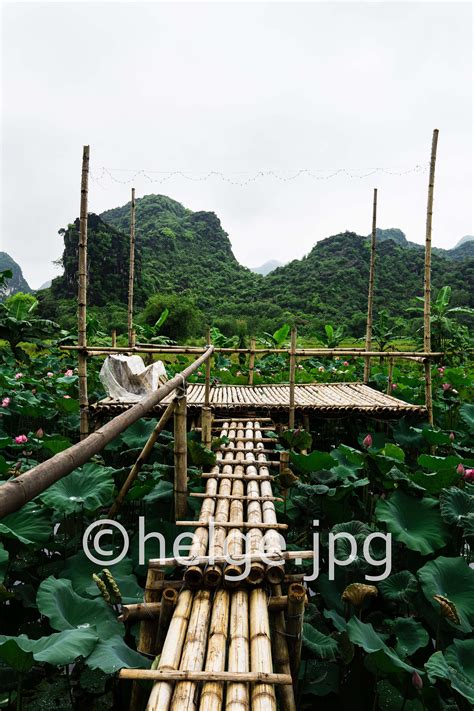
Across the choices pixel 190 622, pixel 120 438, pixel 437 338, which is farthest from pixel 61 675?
pixel 437 338

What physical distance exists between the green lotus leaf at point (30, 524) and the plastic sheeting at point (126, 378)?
9.54 ft

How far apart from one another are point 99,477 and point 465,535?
2.07 metres

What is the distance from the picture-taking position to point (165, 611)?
6.00 feet

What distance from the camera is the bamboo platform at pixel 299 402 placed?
5.30m

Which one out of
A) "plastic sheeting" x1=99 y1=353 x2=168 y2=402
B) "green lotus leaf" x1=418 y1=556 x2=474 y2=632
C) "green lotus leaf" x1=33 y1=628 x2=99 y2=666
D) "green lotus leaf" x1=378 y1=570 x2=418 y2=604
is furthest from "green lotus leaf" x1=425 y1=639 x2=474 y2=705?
"plastic sheeting" x1=99 y1=353 x2=168 y2=402

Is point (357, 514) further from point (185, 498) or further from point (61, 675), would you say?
point (61, 675)

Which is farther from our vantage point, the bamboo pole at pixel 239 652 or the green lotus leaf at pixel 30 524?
the green lotus leaf at pixel 30 524

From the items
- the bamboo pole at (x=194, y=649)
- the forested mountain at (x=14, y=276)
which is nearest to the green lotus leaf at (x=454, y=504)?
the bamboo pole at (x=194, y=649)

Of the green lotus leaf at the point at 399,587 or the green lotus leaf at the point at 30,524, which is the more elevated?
the green lotus leaf at the point at 30,524

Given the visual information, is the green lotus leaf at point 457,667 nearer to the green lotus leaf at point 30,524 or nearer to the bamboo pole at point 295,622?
the bamboo pole at point 295,622

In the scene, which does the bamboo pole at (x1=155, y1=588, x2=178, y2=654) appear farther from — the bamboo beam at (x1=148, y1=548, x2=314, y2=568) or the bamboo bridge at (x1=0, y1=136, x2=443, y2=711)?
the bamboo beam at (x1=148, y1=548, x2=314, y2=568)

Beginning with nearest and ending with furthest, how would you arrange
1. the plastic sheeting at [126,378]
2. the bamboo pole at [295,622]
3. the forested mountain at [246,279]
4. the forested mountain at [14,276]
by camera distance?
1. the bamboo pole at [295,622]
2. the plastic sheeting at [126,378]
3. the forested mountain at [246,279]
4. the forested mountain at [14,276]

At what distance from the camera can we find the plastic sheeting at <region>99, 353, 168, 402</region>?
5.55 metres

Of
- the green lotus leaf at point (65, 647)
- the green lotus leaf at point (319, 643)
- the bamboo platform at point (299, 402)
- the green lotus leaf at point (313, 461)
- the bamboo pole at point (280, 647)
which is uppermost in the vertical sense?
the bamboo platform at point (299, 402)
